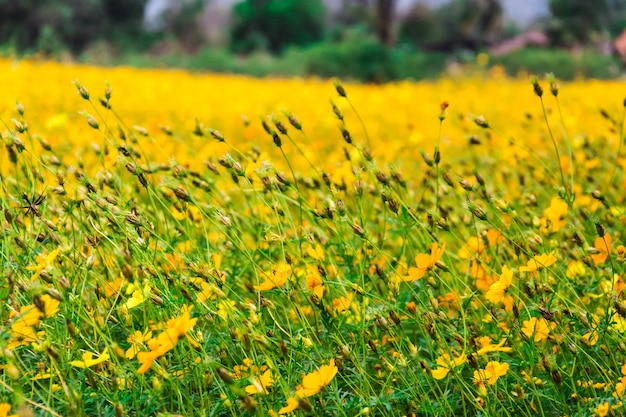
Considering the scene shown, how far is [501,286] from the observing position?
1.20 meters

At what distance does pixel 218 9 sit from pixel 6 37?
75.8ft

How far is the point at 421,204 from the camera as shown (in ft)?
6.08

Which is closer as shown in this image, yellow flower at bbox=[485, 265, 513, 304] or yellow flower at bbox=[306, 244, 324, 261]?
yellow flower at bbox=[485, 265, 513, 304]

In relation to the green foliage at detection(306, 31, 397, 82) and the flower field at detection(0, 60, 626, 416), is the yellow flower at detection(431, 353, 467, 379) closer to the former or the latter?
the flower field at detection(0, 60, 626, 416)

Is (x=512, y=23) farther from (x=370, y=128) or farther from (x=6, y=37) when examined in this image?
(x=370, y=128)

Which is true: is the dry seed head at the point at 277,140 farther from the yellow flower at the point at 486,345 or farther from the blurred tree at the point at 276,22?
the blurred tree at the point at 276,22

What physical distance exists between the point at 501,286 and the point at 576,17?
909 inches

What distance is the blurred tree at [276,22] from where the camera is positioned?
22.0 m

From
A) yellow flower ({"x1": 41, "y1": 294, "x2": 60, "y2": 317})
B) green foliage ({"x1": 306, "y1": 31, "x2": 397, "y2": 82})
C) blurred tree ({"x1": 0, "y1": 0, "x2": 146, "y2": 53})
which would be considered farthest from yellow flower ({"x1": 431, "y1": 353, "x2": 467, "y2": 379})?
blurred tree ({"x1": 0, "y1": 0, "x2": 146, "y2": 53})

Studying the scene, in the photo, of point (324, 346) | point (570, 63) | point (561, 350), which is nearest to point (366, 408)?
point (324, 346)

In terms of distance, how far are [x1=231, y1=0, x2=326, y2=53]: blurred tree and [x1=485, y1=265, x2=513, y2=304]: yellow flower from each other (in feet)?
69.2

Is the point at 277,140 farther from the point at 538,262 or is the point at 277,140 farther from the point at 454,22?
the point at 454,22

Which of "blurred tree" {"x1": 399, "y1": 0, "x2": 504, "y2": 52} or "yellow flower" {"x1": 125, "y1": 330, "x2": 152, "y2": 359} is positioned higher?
"yellow flower" {"x1": 125, "y1": 330, "x2": 152, "y2": 359}

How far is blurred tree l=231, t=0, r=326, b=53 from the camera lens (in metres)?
22.0
